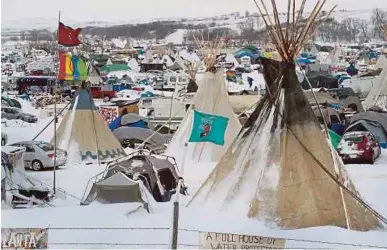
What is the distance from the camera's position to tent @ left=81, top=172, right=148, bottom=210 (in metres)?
3.34

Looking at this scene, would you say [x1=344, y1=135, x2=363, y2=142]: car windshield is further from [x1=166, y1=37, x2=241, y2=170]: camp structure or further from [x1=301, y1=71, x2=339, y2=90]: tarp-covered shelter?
[x1=166, y1=37, x2=241, y2=170]: camp structure

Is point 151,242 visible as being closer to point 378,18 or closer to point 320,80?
point 320,80

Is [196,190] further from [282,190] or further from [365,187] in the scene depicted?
[365,187]

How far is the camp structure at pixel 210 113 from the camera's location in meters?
3.39

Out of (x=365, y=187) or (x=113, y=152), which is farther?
(x=113, y=152)

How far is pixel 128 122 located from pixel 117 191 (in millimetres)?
371

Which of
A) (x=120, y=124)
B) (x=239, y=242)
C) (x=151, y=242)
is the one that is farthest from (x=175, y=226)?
(x=120, y=124)

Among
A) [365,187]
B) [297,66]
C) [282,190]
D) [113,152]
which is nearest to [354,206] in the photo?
[365,187]

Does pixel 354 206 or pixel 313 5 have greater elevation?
pixel 313 5

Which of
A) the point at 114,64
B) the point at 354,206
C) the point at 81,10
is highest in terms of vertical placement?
the point at 81,10

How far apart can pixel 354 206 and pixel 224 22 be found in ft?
3.13

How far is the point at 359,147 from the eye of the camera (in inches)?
133

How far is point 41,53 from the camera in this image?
3447 mm

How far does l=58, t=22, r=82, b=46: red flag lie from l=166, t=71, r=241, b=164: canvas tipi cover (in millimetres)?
587
